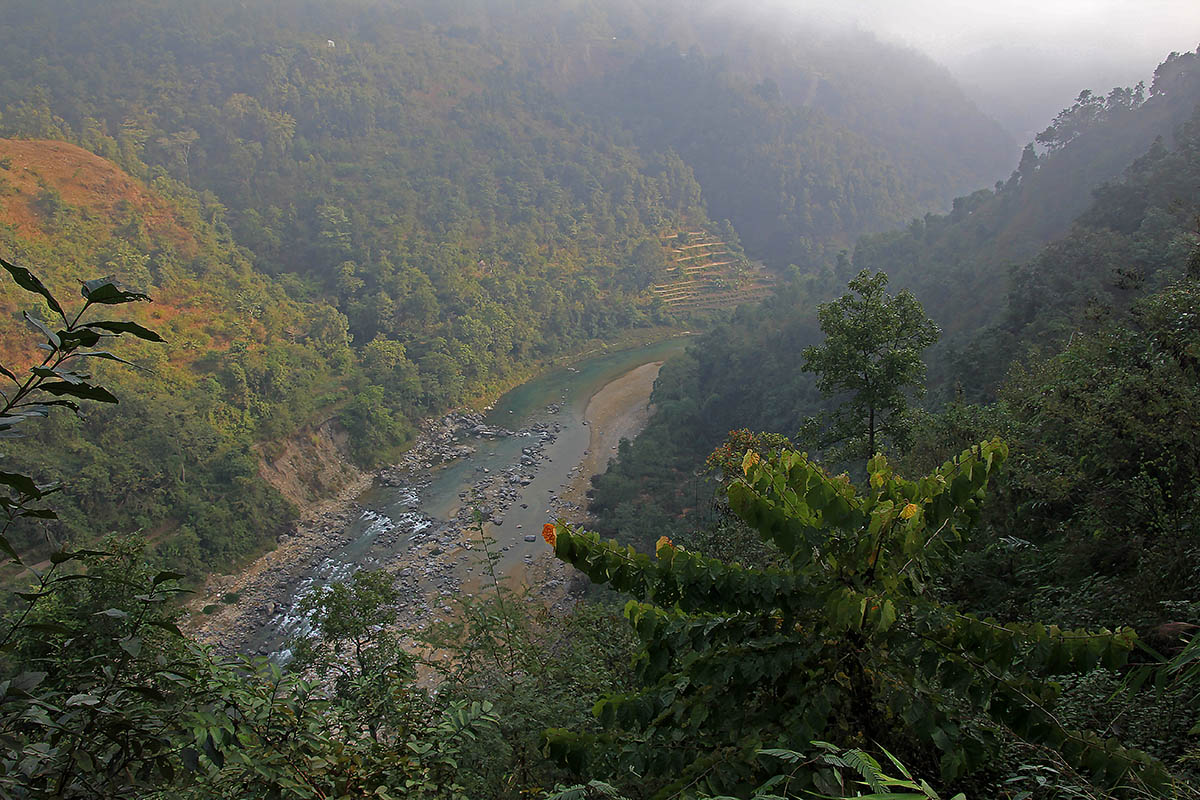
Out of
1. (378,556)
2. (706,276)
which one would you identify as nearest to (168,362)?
(378,556)

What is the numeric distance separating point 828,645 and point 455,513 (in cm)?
2427

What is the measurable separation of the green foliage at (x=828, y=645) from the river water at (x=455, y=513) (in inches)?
595

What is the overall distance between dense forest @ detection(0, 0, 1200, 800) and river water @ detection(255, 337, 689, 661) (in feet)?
6.84

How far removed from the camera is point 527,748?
13.4ft

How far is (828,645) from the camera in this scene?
2184 millimetres

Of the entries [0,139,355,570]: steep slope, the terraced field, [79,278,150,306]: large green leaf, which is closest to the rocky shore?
[0,139,355,570]: steep slope

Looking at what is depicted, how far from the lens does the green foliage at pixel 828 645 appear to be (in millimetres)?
1937

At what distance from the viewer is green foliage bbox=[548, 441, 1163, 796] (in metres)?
1.94

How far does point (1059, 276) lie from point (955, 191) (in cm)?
7189

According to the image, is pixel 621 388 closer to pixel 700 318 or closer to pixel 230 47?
pixel 700 318

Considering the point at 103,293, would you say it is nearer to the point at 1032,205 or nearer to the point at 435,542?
the point at 435,542

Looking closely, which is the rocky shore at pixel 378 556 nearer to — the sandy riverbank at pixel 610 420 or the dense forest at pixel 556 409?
the dense forest at pixel 556 409

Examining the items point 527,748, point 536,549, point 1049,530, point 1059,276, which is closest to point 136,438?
point 536,549

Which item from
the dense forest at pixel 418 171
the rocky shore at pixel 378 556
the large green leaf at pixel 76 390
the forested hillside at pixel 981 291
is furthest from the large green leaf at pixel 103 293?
the dense forest at pixel 418 171
